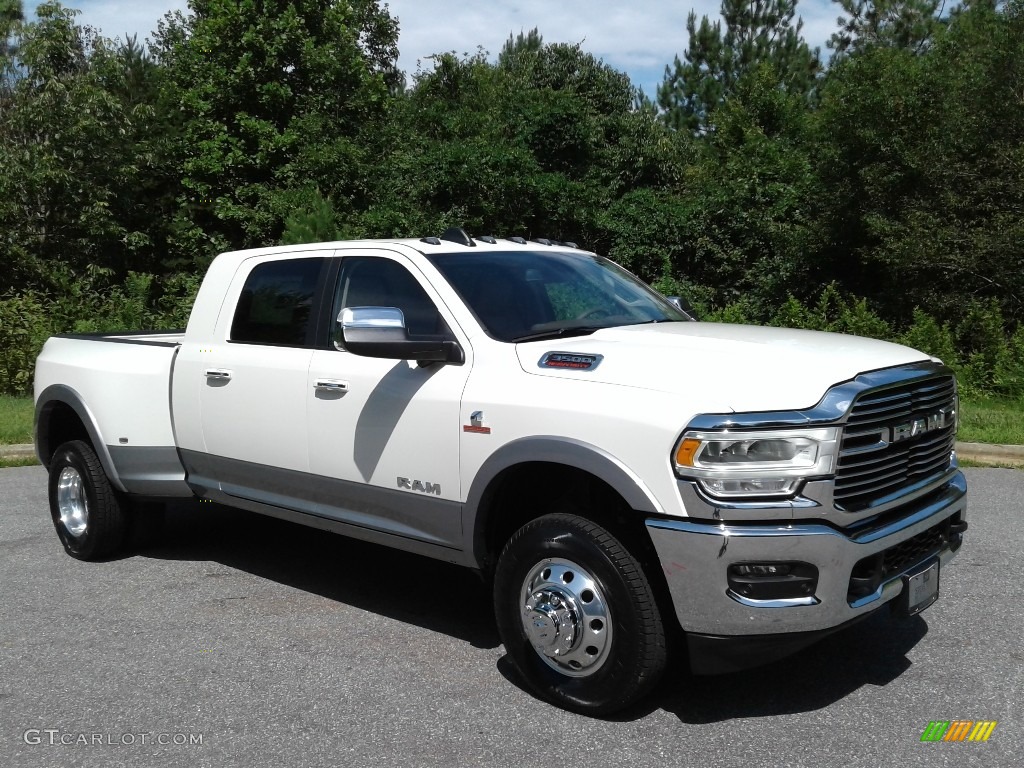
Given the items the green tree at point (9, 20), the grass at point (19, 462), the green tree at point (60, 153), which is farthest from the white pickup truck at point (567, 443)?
the green tree at point (9, 20)

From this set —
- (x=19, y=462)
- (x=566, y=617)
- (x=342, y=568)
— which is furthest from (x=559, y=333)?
(x=19, y=462)

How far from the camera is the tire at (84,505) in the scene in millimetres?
6402

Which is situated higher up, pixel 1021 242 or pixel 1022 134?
pixel 1022 134

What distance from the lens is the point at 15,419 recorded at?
38.9 ft

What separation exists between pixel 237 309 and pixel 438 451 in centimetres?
190

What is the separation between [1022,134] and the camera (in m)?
18.4

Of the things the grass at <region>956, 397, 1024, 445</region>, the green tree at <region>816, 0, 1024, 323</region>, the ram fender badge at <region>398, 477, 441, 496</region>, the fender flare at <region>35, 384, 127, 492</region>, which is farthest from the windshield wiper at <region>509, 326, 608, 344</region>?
the green tree at <region>816, 0, 1024, 323</region>

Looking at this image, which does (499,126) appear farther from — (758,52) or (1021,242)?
(758,52)

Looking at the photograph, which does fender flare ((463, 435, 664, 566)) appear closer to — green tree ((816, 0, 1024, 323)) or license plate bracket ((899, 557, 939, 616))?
license plate bracket ((899, 557, 939, 616))

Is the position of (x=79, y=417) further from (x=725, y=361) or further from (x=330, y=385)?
(x=725, y=361)

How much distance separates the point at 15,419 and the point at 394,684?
29.9 feet

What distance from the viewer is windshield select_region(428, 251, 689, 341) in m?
4.81

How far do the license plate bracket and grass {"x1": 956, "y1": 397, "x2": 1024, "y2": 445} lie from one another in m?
5.47

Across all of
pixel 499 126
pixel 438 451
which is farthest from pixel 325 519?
pixel 499 126
